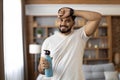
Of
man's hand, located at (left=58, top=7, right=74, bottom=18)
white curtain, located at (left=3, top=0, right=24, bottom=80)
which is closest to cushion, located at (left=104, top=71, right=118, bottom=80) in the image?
white curtain, located at (left=3, top=0, right=24, bottom=80)

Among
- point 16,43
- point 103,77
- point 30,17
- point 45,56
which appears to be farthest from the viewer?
point 30,17

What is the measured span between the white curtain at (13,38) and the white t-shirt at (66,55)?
232cm

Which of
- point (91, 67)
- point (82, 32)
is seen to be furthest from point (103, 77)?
point (82, 32)

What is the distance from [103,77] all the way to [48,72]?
161 inches

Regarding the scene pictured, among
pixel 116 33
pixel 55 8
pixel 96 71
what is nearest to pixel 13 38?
pixel 55 8

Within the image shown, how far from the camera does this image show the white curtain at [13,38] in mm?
3706

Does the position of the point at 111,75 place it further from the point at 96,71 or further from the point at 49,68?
the point at 49,68

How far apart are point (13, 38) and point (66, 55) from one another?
2.94 m

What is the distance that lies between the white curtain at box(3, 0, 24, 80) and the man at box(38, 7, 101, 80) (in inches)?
91.5

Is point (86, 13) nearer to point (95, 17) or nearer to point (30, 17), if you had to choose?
point (95, 17)

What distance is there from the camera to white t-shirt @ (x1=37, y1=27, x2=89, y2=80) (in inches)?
54.2

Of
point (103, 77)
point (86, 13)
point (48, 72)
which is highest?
point (86, 13)

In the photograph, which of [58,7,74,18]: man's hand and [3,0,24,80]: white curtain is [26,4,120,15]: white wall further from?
[58,7,74,18]: man's hand

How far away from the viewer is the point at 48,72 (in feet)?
4.50
